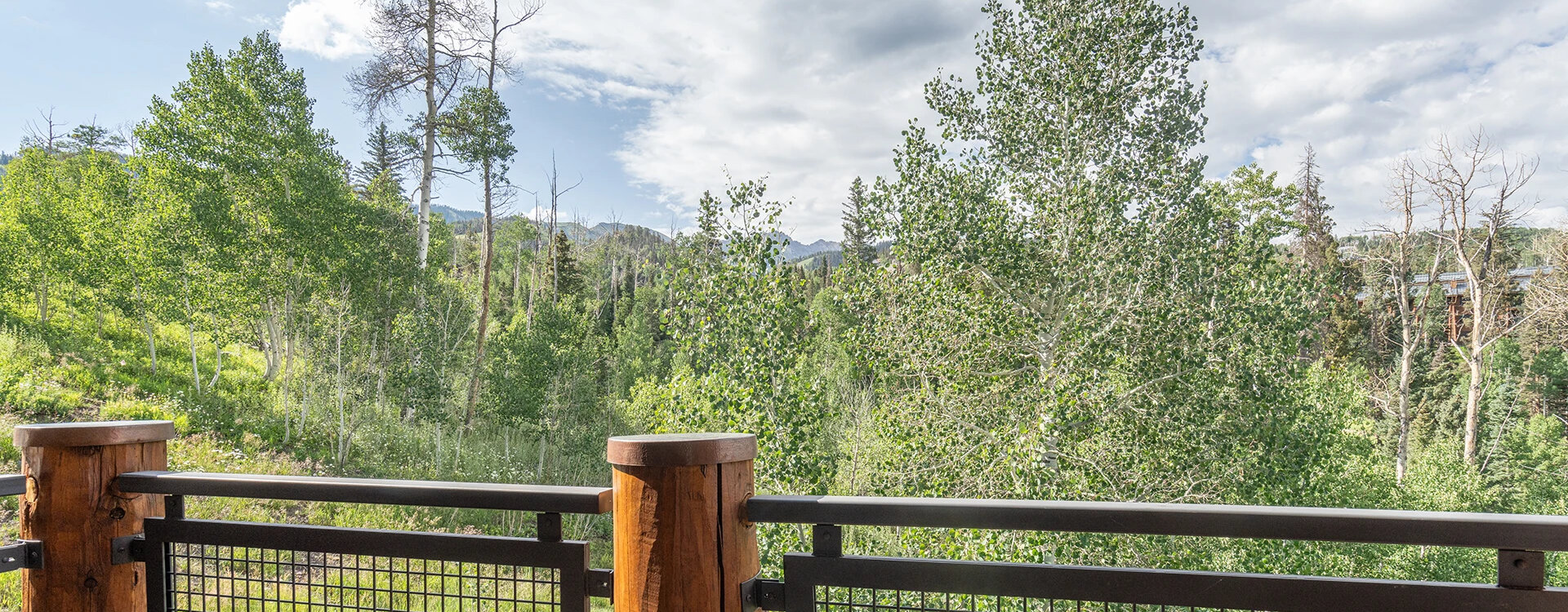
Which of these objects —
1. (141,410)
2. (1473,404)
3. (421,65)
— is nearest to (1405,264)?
(1473,404)

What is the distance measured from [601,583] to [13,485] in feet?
4.41

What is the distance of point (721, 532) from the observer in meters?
1.08

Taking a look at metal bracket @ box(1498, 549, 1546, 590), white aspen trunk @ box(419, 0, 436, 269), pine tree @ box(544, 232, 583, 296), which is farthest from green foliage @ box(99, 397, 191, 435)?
pine tree @ box(544, 232, 583, 296)

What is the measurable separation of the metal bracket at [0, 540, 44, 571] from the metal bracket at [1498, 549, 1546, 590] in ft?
8.05

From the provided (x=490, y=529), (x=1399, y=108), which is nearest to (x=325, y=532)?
(x=490, y=529)

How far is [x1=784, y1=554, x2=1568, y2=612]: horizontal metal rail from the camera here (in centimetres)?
88

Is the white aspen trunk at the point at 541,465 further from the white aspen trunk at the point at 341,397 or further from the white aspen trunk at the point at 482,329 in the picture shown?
the white aspen trunk at the point at 341,397

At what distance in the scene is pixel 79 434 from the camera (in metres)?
1.51

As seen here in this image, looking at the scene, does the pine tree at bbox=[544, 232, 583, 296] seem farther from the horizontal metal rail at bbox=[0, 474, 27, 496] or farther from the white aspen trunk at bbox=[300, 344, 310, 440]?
the horizontal metal rail at bbox=[0, 474, 27, 496]

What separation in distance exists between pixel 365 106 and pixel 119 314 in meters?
5.28

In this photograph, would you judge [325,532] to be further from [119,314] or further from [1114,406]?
[119,314]

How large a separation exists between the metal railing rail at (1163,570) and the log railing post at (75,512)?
4.64 feet

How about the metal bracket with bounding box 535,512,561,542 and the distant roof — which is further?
the distant roof

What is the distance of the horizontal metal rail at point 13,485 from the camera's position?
1.53m
